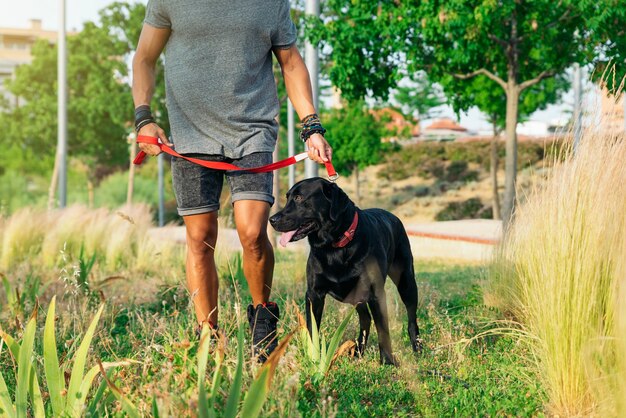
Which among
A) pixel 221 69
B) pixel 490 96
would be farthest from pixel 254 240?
pixel 490 96

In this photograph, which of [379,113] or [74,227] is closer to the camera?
[74,227]

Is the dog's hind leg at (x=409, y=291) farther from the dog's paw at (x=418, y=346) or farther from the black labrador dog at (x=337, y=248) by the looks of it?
the black labrador dog at (x=337, y=248)

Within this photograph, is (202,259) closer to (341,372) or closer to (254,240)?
(254,240)

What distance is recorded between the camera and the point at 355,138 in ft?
87.9

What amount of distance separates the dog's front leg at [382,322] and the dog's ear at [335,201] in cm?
A: 46

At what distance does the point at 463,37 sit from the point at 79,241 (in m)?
6.16

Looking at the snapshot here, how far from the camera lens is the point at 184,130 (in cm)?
413

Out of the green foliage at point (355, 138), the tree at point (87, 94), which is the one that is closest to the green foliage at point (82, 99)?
the tree at point (87, 94)

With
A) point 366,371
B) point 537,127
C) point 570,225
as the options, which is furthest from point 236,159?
point 537,127

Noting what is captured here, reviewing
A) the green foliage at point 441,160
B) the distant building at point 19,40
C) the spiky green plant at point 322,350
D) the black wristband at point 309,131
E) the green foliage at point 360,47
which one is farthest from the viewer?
the distant building at point 19,40

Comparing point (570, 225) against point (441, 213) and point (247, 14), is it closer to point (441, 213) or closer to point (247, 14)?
point (247, 14)

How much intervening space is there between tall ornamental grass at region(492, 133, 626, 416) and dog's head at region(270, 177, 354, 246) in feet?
3.43

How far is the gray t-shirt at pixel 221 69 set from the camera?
158 inches

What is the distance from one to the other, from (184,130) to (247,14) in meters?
0.66
